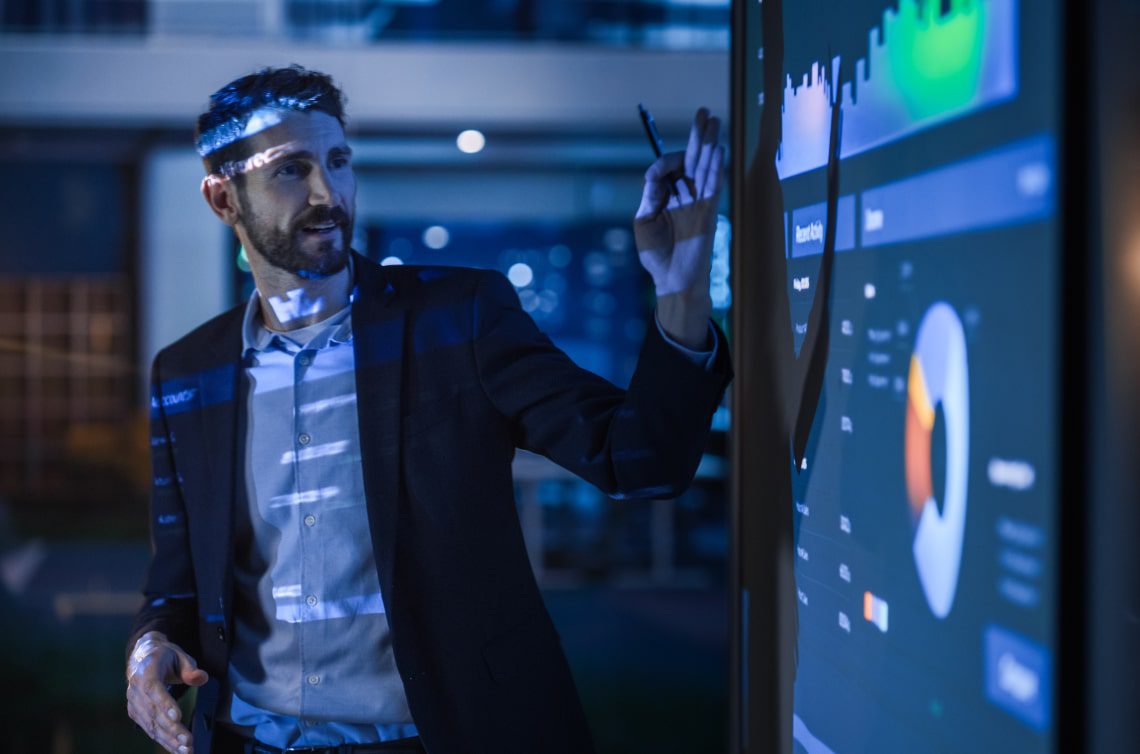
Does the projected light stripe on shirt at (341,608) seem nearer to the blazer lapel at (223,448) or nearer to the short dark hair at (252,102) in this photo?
the blazer lapel at (223,448)

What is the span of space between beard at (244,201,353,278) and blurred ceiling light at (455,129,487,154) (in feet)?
17.0

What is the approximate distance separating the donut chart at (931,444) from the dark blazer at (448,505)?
1.84 feet

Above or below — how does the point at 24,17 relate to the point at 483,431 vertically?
above

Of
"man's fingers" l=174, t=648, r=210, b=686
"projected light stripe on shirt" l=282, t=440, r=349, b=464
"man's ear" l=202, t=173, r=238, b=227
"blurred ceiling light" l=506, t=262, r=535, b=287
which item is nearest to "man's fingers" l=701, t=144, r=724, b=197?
"projected light stripe on shirt" l=282, t=440, r=349, b=464

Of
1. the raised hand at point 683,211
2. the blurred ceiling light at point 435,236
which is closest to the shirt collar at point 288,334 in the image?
the raised hand at point 683,211

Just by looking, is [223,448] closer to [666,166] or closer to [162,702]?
[162,702]

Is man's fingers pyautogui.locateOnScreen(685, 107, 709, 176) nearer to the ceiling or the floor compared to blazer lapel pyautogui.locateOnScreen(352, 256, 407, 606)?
nearer to the ceiling

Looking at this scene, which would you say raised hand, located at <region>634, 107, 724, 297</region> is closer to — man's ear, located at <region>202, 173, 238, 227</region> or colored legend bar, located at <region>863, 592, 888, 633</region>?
colored legend bar, located at <region>863, 592, 888, 633</region>

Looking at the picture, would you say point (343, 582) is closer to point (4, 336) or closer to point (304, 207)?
point (304, 207)

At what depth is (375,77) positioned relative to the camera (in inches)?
256

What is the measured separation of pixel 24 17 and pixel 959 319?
6825 mm

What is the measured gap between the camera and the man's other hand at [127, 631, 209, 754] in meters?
1.47

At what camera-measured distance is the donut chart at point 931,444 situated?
31.1 inches

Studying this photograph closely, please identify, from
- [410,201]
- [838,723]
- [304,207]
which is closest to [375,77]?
[410,201]
